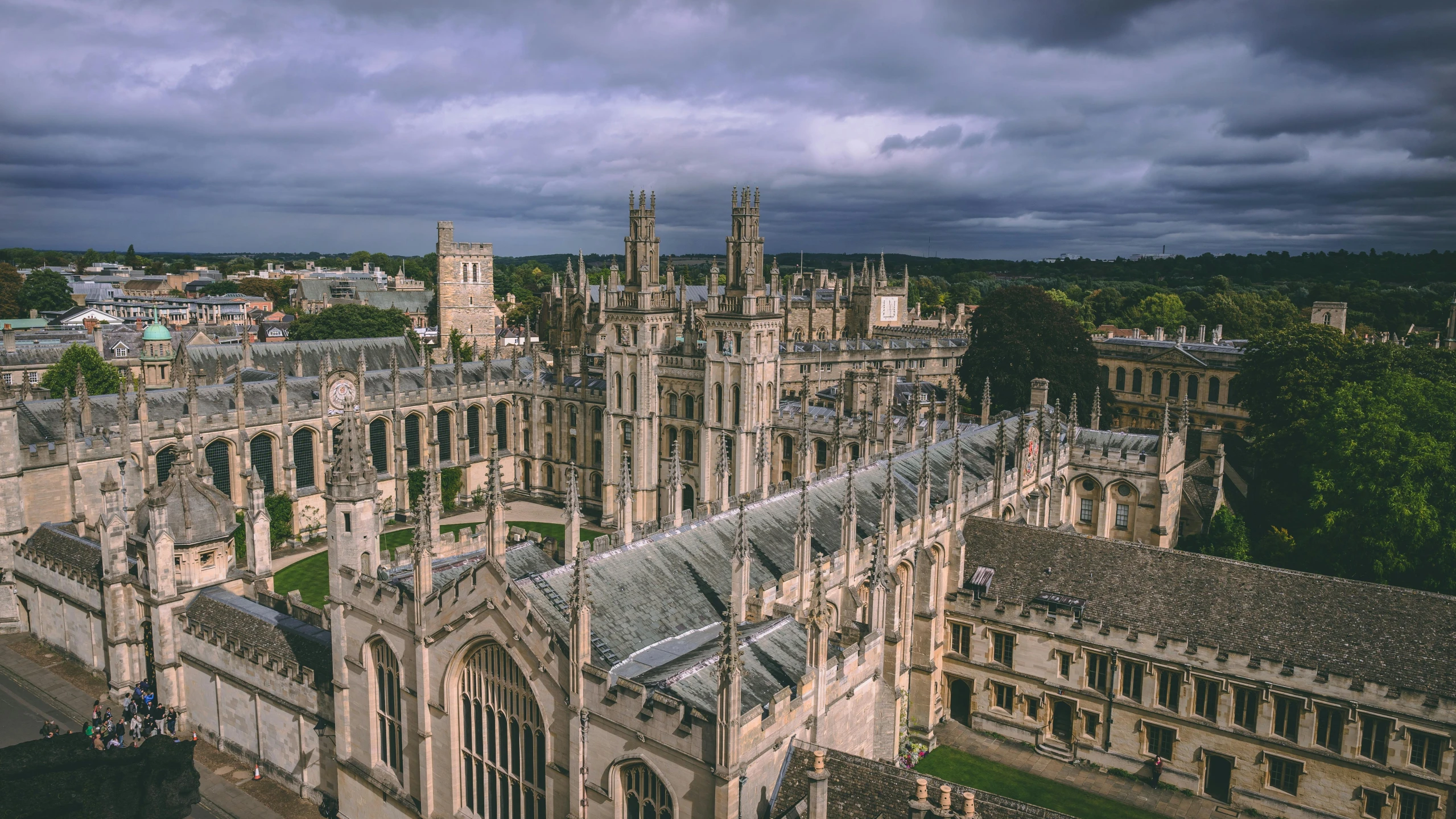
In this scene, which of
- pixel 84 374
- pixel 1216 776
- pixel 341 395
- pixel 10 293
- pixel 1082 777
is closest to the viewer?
pixel 1216 776

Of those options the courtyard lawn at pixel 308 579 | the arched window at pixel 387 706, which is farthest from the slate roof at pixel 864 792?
the courtyard lawn at pixel 308 579

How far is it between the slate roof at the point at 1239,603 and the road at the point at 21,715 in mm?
32388

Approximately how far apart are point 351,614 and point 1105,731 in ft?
77.1

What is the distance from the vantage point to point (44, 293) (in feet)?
415

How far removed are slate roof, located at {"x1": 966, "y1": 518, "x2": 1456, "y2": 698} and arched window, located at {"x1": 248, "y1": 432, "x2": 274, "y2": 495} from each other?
39557 mm

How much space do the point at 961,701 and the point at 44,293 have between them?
5679 inches

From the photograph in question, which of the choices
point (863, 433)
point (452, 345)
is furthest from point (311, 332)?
point (863, 433)

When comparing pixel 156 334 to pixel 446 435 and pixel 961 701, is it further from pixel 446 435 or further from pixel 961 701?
pixel 961 701

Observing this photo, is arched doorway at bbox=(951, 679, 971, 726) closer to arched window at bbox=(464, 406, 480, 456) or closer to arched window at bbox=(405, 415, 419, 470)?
arched window at bbox=(405, 415, 419, 470)

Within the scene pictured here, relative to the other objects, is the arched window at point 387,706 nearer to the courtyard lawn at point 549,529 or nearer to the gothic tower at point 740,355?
the gothic tower at point 740,355

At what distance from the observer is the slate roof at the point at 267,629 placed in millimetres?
26547

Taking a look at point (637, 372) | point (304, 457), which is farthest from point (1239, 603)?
point (304, 457)

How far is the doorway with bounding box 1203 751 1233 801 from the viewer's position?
27.2 m

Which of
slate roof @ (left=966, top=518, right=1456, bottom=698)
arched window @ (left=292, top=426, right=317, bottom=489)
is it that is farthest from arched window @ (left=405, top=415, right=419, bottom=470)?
slate roof @ (left=966, top=518, right=1456, bottom=698)
